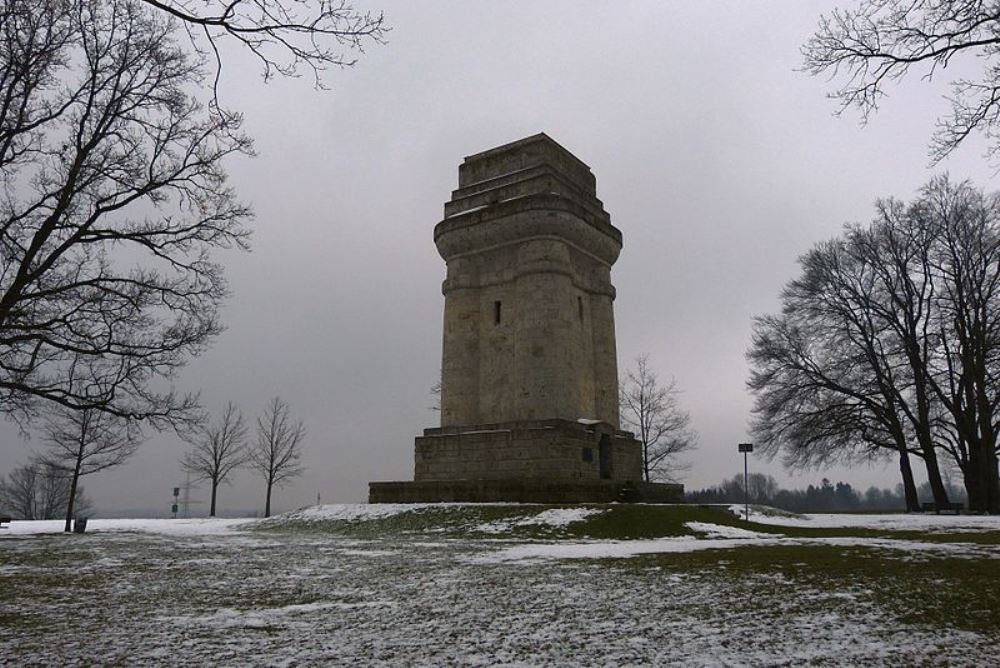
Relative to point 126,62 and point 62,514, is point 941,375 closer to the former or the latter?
point 126,62

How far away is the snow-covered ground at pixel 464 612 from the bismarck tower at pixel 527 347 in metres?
10.5

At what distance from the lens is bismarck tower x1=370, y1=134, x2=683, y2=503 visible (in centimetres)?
2159

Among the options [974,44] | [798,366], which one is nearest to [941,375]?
[798,366]

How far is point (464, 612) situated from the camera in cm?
591

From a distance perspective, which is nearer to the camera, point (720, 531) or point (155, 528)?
point (720, 531)

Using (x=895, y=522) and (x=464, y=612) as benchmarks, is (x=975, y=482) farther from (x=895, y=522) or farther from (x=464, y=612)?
(x=464, y=612)

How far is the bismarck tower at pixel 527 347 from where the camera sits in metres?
21.6

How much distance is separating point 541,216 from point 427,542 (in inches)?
533

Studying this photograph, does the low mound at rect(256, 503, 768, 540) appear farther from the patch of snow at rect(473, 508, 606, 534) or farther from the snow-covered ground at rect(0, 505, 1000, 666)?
the snow-covered ground at rect(0, 505, 1000, 666)

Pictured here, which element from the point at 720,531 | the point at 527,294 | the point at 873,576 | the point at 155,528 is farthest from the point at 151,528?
the point at 873,576

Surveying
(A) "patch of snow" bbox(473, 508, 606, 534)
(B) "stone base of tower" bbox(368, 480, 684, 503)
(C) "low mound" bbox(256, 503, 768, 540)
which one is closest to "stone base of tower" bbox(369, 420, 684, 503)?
(B) "stone base of tower" bbox(368, 480, 684, 503)

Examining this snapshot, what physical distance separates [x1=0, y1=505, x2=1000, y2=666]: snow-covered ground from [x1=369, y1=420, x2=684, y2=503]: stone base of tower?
9468 mm

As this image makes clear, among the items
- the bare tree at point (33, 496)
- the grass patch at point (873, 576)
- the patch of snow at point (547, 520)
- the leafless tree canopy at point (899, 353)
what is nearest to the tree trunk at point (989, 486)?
the leafless tree canopy at point (899, 353)

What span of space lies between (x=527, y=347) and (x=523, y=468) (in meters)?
4.27
